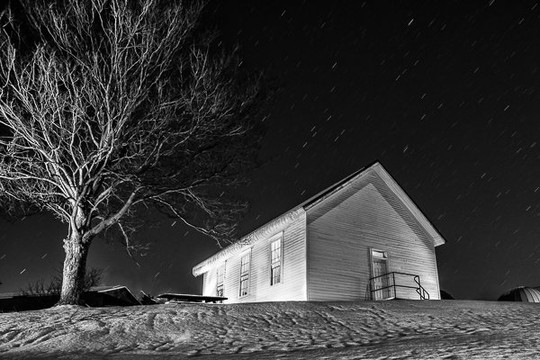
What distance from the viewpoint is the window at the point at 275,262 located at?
2136cm

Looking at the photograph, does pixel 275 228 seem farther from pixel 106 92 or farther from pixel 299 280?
pixel 106 92

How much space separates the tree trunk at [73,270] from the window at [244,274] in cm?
1043

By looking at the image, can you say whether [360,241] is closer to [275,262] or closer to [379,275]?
[379,275]

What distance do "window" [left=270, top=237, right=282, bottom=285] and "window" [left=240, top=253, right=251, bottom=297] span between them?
2718 millimetres

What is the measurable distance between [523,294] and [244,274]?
78.5ft

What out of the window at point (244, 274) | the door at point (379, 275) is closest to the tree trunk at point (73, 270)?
the window at point (244, 274)

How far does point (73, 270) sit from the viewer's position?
1489 cm

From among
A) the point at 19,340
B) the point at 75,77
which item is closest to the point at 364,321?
the point at 19,340

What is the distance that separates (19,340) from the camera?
9898 mm

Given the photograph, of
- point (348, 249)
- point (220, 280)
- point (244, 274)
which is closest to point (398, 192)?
point (348, 249)

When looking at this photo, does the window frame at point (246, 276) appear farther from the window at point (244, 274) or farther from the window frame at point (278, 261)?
the window frame at point (278, 261)

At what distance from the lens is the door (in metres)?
20.4

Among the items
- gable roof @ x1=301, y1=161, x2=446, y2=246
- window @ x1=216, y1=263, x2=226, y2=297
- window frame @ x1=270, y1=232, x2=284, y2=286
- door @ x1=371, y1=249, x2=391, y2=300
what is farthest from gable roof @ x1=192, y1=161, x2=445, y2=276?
window @ x1=216, y1=263, x2=226, y2=297

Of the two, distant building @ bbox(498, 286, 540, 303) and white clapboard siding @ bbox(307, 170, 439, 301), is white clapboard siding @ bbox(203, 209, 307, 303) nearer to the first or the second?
white clapboard siding @ bbox(307, 170, 439, 301)
